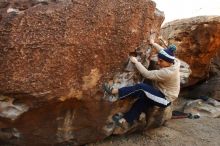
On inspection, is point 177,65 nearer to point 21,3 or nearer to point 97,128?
point 97,128

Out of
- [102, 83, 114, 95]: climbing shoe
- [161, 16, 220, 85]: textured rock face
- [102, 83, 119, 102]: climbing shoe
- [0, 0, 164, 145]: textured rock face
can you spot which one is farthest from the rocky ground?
[161, 16, 220, 85]: textured rock face

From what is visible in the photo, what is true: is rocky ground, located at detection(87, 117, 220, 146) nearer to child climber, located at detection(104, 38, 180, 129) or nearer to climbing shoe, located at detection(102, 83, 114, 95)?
child climber, located at detection(104, 38, 180, 129)

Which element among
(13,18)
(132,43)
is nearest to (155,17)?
(132,43)

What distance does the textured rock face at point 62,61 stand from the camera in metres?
5.66

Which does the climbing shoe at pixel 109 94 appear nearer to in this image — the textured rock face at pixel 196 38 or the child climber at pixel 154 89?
the child climber at pixel 154 89

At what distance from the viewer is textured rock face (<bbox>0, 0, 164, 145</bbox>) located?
18.6ft

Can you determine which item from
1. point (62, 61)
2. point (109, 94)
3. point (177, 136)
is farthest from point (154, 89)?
point (62, 61)

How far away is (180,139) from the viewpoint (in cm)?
744

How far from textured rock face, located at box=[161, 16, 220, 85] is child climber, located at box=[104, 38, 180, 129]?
252cm

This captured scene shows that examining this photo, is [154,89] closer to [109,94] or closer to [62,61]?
[109,94]

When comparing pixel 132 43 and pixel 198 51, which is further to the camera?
pixel 198 51

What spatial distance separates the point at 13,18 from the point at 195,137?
380 cm

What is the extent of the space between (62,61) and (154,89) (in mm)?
1592

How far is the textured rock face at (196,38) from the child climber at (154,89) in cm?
252
